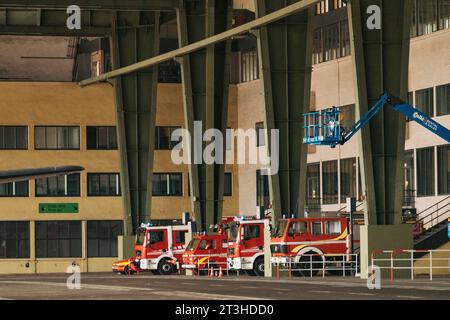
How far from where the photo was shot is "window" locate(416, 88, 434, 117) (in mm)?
68875

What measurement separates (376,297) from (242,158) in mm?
61294

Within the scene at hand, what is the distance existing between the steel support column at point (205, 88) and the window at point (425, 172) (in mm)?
12007

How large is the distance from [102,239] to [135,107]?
2064cm

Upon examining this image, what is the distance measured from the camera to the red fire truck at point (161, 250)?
68.5 m

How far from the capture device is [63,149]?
299ft

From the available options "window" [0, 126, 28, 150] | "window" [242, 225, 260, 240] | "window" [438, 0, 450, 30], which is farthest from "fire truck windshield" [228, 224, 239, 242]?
"window" [0, 126, 28, 150]

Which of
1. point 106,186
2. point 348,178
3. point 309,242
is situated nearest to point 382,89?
point 309,242

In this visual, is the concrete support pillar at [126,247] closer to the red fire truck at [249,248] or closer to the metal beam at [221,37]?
the metal beam at [221,37]

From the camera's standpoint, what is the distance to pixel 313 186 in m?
82.8

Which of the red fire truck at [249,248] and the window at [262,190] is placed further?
the window at [262,190]

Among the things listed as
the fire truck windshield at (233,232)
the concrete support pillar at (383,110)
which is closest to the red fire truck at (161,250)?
the fire truck windshield at (233,232)

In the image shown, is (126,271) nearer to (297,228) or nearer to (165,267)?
(165,267)

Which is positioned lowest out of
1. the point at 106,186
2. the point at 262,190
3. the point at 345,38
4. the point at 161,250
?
the point at 161,250

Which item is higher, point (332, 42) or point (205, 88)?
point (332, 42)
